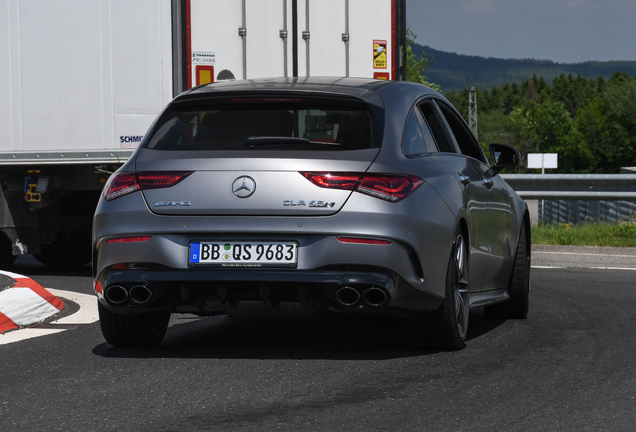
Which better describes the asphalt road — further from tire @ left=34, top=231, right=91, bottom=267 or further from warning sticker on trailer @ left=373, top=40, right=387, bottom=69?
tire @ left=34, top=231, right=91, bottom=267

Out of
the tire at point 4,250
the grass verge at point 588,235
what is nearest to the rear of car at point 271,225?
the tire at point 4,250

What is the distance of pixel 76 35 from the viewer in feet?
34.1

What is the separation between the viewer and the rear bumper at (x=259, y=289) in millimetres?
5168

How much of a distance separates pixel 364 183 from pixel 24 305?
10.6 feet

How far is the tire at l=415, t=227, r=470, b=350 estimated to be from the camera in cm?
558

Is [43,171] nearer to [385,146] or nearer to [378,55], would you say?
[378,55]

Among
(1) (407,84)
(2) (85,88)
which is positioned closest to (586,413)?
(1) (407,84)

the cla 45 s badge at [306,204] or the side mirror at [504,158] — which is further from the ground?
the side mirror at [504,158]

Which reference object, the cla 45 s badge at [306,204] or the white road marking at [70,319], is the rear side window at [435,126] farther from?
the white road marking at [70,319]

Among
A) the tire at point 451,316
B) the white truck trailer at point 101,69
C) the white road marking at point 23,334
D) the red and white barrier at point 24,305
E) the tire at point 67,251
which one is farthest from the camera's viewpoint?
the tire at point 67,251

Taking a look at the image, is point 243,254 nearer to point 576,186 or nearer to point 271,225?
point 271,225

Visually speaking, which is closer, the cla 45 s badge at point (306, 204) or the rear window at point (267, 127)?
the cla 45 s badge at point (306, 204)

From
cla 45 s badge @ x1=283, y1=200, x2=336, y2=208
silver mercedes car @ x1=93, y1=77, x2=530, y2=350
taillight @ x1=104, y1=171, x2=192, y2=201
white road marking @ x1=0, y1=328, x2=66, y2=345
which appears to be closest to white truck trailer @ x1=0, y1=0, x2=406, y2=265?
white road marking @ x1=0, y1=328, x2=66, y2=345

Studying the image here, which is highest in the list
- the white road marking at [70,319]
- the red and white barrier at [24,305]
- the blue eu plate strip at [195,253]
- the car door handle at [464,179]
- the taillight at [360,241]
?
the car door handle at [464,179]
